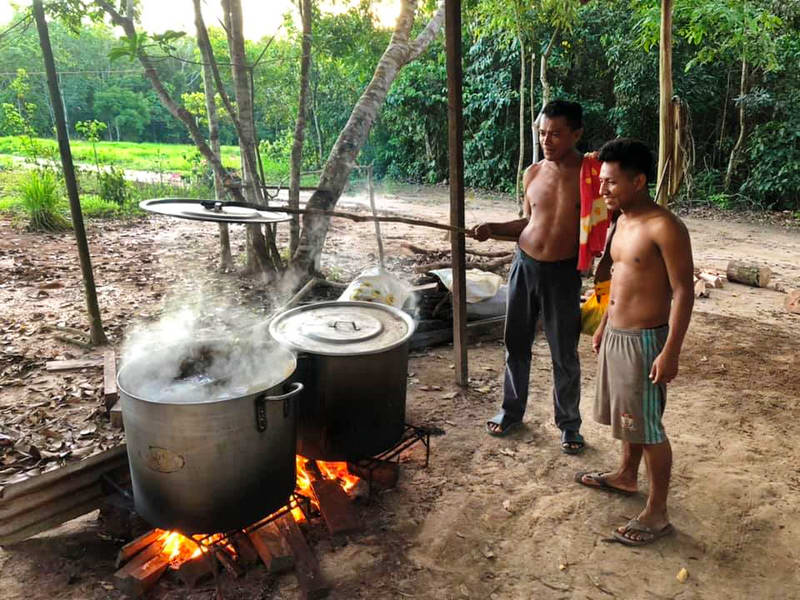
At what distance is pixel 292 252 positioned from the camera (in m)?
7.17

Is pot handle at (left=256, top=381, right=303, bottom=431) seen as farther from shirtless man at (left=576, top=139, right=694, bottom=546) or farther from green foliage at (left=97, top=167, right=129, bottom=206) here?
green foliage at (left=97, top=167, right=129, bottom=206)

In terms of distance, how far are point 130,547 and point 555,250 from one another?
2740 mm

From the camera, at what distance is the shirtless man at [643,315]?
8.25 ft

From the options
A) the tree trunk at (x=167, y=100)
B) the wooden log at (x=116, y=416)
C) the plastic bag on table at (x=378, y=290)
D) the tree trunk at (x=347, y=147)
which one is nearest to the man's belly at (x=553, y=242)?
the plastic bag on table at (x=378, y=290)

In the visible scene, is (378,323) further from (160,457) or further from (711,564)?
(711,564)

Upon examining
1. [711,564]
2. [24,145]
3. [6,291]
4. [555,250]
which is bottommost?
[711,564]

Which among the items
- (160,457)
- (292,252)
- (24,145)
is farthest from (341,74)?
(160,457)

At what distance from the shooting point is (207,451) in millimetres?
2369

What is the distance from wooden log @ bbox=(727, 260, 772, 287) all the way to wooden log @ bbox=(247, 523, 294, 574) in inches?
283

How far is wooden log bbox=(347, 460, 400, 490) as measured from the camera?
10.5ft

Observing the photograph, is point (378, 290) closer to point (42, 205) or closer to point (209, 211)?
point (209, 211)

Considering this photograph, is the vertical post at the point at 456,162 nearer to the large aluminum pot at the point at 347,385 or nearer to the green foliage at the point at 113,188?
the large aluminum pot at the point at 347,385

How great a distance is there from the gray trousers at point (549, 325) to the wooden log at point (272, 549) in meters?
1.85

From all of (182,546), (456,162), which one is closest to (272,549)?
(182,546)
